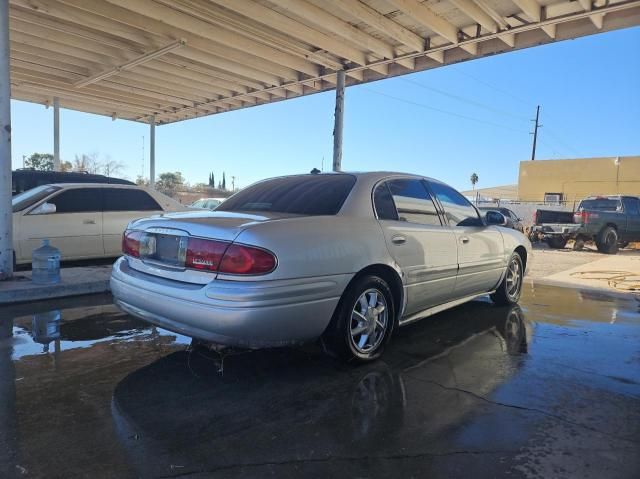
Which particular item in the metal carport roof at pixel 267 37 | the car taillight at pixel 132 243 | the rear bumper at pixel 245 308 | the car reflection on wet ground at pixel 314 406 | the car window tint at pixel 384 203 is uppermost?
the metal carport roof at pixel 267 37

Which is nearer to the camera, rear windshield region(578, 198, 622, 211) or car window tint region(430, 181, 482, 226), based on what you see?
car window tint region(430, 181, 482, 226)

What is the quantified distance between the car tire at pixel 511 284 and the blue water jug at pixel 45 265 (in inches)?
221

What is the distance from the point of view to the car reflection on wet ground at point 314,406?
2.42 m

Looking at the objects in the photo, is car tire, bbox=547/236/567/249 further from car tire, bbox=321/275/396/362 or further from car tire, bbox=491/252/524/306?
car tire, bbox=321/275/396/362

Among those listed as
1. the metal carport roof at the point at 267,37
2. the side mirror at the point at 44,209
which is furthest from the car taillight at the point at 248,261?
the metal carport roof at the point at 267,37

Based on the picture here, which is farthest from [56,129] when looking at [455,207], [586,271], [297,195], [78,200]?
[586,271]

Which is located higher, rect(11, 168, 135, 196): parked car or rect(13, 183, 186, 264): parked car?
rect(11, 168, 135, 196): parked car

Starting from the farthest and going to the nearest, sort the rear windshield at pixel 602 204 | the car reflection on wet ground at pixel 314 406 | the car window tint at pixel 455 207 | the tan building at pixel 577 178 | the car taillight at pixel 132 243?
the tan building at pixel 577 178 → the rear windshield at pixel 602 204 → the car window tint at pixel 455 207 → the car taillight at pixel 132 243 → the car reflection on wet ground at pixel 314 406

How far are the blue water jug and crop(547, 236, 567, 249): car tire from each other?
1470 cm

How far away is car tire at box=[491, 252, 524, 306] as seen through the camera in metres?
5.96

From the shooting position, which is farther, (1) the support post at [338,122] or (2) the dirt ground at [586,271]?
(1) the support post at [338,122]

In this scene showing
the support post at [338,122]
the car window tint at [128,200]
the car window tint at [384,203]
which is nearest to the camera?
the car window tint at [384,203]

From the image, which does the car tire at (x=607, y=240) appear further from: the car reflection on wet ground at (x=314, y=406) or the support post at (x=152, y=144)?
the support post at (x=152, y=144)

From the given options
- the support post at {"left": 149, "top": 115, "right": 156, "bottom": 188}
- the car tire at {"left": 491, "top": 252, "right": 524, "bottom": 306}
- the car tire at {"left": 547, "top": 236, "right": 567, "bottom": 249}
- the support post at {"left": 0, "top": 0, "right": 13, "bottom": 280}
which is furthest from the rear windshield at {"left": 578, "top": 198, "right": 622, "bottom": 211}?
the support post at {"left": 0, "top": 0, "right": 13, "bottom": 280}
